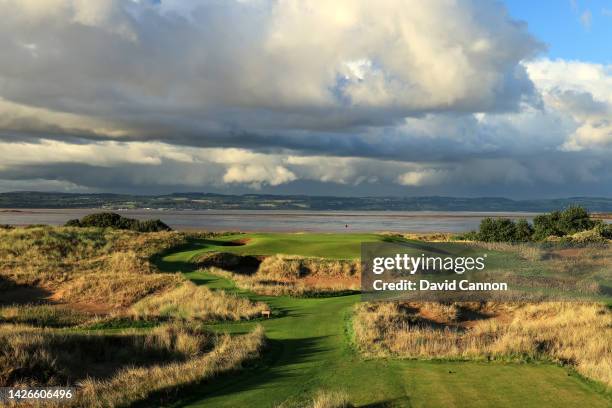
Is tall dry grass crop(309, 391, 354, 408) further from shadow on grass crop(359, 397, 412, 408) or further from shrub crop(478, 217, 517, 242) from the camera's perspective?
shrub crop(478, 217, 517, 242)

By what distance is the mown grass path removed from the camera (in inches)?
386

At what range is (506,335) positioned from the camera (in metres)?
15.2

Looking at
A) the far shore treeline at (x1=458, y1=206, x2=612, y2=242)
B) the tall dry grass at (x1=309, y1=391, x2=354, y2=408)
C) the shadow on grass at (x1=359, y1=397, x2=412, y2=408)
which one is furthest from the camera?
the far shore treeline at (x1=458, y1=206, x2=612, y2=242)

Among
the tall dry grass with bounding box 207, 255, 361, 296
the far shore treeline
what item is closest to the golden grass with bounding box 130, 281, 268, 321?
the tall dry grass with bounding box 207, 255, 361, 296

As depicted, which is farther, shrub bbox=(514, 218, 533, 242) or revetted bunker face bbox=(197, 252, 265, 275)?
shrub bbox=(514, 218, 533, 242)

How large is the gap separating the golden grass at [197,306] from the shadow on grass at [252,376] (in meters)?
4.98

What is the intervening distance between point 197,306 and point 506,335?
11658mm

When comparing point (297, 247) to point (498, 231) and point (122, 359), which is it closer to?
point (498, 231)

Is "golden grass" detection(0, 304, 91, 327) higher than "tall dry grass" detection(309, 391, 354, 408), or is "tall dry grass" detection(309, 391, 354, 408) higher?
"tall dry grass" detection(309, 391, 354, 408)

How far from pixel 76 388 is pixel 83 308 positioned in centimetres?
1476

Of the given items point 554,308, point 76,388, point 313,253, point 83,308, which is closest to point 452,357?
point 76,388

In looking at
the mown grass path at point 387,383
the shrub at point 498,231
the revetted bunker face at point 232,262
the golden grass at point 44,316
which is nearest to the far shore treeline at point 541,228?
the shrub at point 498,231

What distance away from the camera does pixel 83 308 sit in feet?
81.4

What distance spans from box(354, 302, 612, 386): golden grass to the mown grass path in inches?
25.2
